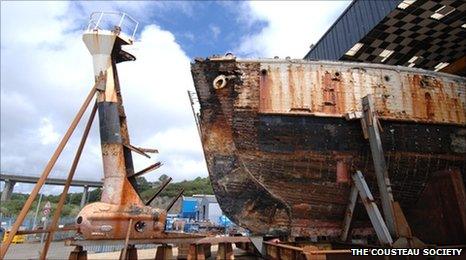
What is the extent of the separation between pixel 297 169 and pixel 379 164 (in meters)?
1.66

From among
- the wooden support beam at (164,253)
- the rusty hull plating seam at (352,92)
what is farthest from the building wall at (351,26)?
the wooden support beam at (164,253)

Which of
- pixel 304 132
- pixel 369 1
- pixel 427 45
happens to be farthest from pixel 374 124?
pixel 427 45

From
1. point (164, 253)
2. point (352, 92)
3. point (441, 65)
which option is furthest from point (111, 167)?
point (441, 65)

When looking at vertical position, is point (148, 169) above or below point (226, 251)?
above

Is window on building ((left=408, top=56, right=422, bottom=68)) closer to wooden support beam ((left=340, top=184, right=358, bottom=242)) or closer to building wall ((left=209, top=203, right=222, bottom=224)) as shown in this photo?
wooden support beam ((left=340, top=184, right=358, bottom=242))

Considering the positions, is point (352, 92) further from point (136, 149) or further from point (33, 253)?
point (33, 253)

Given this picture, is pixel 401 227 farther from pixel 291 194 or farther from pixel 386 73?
pixel 386 73

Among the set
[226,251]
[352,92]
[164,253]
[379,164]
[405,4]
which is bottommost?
[164,253]

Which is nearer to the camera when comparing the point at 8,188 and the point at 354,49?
the point at 354,49

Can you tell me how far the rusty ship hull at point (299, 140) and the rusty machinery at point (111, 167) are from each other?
1786mm

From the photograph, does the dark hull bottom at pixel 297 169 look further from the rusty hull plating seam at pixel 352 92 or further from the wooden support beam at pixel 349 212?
the rusty hull plating seam at pixel 352 92

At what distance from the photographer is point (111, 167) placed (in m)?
7.66

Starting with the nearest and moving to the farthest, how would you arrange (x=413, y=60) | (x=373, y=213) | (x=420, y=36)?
(x=373, y=213)
(x=420, y=36)
(x=413, y=60)

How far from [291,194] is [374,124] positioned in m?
2.26
